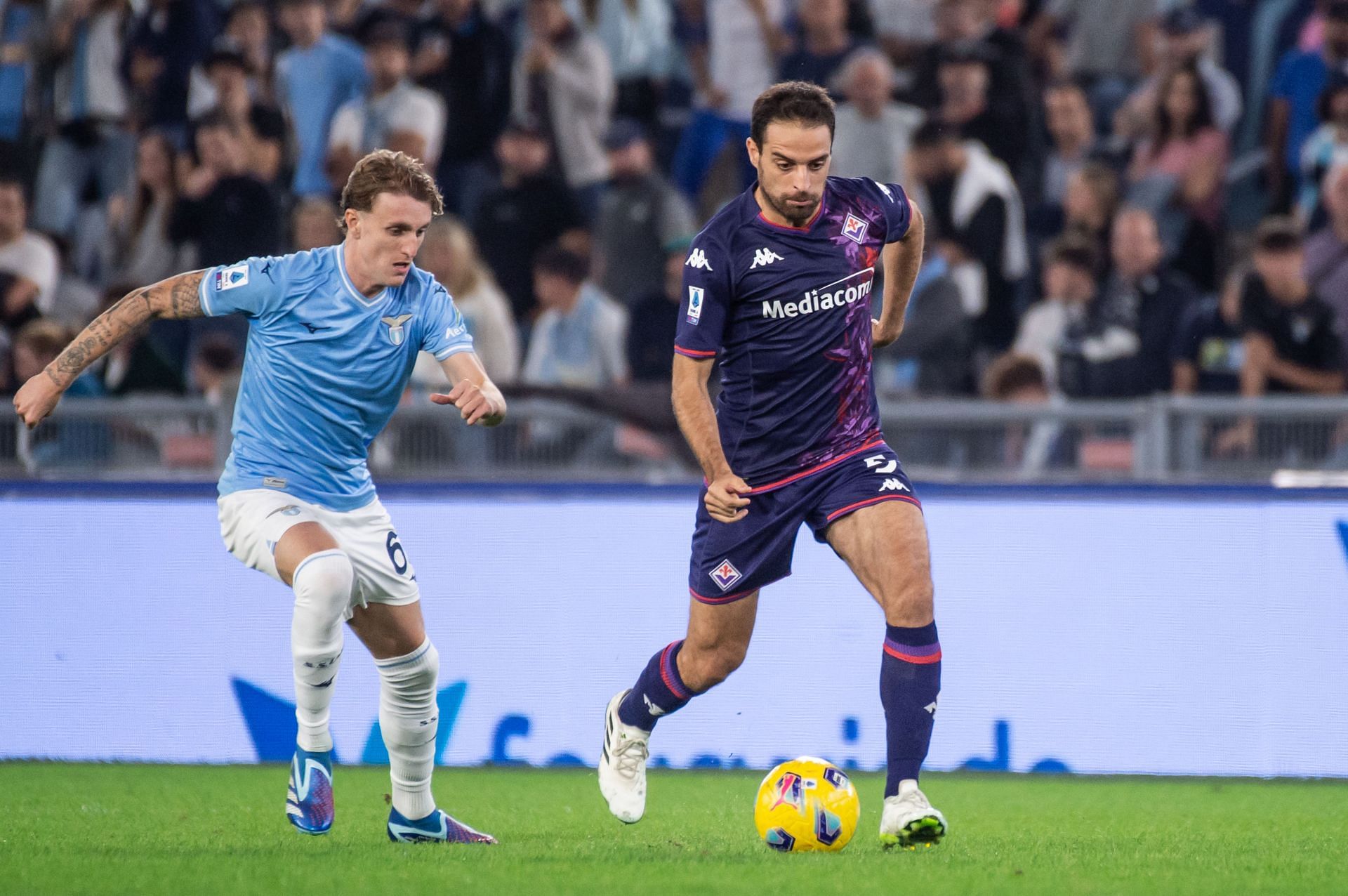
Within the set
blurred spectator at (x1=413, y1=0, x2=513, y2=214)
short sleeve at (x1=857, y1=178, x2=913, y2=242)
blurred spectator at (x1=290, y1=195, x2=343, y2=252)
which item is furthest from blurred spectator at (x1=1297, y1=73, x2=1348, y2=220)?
blurred spectator at (x1=290, y1=195, x2=343, y2=252)

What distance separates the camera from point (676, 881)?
16.0ft

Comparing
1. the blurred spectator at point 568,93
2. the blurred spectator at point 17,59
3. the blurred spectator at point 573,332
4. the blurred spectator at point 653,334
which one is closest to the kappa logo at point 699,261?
the blurred spectator at point 653,334

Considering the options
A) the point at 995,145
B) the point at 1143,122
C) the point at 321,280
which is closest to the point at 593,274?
the point at 995,145

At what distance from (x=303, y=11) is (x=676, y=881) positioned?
8.45 meters

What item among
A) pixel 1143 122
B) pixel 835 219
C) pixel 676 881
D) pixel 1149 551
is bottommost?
pixel 676 881

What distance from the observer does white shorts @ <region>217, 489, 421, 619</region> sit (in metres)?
5.58

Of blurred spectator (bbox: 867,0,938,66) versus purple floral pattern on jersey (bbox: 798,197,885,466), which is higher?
blurred spectator (bbox: 867,0,938,66)

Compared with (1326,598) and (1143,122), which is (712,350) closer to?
(1326,598)

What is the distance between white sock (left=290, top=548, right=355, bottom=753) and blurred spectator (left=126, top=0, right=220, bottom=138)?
7.77 meters

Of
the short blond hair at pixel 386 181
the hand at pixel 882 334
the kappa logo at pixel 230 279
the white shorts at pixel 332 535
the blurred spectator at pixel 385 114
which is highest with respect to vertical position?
the blurred spectator at pixel 385 114

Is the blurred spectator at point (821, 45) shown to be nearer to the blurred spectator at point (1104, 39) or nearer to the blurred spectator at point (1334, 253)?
the blurred spectator at point (1104, 39)

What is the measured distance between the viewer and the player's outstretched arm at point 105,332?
17.4 feet

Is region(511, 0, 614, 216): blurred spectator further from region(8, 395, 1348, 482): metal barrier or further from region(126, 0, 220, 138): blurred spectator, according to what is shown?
region(8, 395, 1348, 482): metal barrier

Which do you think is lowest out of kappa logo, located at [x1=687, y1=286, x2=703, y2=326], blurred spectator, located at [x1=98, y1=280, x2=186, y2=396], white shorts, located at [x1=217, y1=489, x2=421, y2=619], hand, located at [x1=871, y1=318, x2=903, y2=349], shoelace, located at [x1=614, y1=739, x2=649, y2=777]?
shoelace, located at [x1=614, y1=739, x2=649, y2=777]
